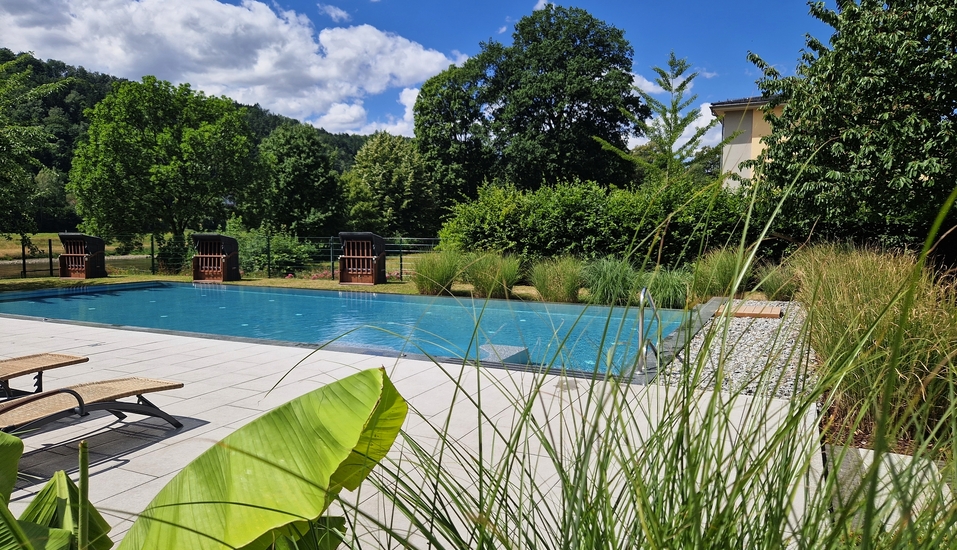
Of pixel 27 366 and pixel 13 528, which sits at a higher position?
pixel 13 528

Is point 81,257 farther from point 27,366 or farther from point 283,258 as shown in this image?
point 27,366

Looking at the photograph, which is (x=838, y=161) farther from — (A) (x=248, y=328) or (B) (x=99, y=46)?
(B) (x=99, y=46)

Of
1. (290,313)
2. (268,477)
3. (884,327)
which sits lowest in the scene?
(290,313)

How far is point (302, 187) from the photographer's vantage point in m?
29.9

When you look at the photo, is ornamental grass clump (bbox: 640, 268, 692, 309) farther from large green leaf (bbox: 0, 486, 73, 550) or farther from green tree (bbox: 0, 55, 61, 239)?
green tree (bbox: 0, 55, 61, 239)

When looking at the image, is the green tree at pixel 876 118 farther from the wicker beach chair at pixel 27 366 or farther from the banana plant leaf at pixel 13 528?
the banana plant leaf at pixel 13 528

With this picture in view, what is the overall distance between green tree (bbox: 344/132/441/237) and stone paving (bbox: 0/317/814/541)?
25.0m

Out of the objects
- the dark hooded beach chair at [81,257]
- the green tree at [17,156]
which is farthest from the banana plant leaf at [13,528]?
the dark hooded beach chair at [81,257]

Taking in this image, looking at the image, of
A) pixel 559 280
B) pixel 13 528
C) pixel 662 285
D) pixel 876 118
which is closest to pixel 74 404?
pixel 13 528

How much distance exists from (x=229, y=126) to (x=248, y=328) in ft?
53.7

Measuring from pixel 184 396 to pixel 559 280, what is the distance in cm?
816

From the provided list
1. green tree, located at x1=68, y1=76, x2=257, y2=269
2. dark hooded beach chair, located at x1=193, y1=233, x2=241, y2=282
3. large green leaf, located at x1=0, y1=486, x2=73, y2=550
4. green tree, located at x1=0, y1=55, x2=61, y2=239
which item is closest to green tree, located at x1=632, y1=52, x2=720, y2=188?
dark hooded beach chair, located at x1=193, y1=233, x2=241, y2=282

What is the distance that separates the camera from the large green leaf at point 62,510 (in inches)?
47.0

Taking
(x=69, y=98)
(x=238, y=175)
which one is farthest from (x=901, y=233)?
(x=69, y=98)
